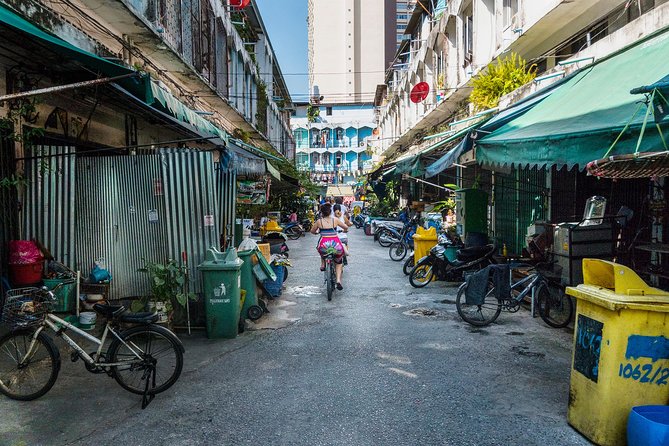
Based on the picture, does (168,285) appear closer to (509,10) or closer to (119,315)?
Answer: (119,315)

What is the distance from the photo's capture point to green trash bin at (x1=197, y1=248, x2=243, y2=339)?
246 inches

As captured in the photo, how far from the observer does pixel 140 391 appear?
4.46m

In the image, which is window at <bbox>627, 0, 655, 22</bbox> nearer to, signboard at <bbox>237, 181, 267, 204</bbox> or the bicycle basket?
signboard at <bbox>237, 181, 267, 204</bbox>

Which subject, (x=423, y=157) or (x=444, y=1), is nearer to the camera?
(x=423, y=157)

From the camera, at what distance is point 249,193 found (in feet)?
39.9

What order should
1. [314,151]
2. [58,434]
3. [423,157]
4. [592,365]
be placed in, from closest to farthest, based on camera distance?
[592,365]
[58,434]
[423,157]
[314,151]

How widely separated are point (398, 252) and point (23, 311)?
11158 millimetres

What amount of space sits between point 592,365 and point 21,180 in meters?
6.35

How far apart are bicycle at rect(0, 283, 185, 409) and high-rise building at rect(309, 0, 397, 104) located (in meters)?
75.6

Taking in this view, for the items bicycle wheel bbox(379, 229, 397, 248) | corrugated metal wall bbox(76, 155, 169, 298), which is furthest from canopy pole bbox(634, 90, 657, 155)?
bicycle wheel bbox(379, 229, 397, 248)

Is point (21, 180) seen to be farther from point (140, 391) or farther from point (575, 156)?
point (575, 156)

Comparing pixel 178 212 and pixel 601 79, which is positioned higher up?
pixel 601 79

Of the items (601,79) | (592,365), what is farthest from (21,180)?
(601,79)

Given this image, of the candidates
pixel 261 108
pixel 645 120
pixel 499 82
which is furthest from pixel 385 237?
pixel 645 120
